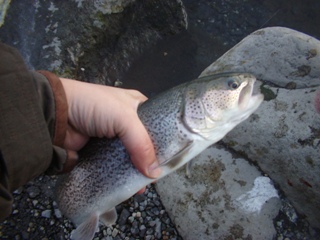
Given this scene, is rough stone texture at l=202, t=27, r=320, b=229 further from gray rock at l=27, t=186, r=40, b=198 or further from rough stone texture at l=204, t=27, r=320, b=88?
gray rock at l=27, t=186, r=40, b=198

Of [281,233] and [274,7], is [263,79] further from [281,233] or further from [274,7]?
[274,7]

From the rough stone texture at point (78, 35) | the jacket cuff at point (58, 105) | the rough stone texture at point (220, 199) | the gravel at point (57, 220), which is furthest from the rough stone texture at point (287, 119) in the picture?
the jacket cuff at point (58, 105)

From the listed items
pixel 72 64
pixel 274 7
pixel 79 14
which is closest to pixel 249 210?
pixel 72 64

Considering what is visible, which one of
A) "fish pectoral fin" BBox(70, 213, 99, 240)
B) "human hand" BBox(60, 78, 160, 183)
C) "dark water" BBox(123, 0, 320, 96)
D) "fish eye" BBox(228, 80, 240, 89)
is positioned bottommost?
"fish pectoral fin" BBox(70, 213, 99, 240)

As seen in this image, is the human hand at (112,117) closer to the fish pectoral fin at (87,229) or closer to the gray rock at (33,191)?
the fish pectoral fin at (87,229)

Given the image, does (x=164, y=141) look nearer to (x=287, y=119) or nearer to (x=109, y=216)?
(x=109, y=216)

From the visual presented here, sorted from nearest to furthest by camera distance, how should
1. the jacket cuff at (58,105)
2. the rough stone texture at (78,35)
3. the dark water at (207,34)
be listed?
1. the jacket cuff at (58,105)
2. the rough stone texture at (78,35)
3. the dark water at (207,34)

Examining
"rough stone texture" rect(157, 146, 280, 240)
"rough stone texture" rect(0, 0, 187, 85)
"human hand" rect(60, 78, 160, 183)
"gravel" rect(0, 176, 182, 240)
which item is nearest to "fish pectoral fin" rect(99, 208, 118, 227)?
"human hand" rect(60, 78, 160, 183)
